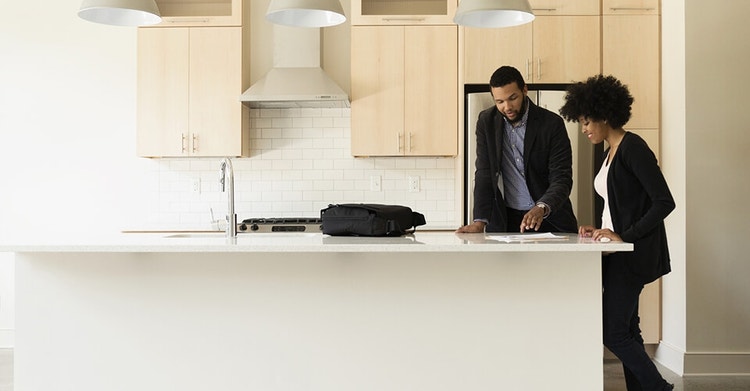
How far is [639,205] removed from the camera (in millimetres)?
2928

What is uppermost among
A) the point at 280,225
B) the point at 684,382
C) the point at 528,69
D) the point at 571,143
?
the point at 528,69

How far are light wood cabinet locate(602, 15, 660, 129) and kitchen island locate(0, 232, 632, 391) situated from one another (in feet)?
7.66

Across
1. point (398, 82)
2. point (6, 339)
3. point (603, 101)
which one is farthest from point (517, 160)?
point (6, 339)

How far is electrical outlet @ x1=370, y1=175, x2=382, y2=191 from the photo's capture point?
5.36 meters

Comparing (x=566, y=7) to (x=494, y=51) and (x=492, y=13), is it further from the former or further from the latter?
(x=492, y=13)

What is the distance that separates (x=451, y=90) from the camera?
500cm

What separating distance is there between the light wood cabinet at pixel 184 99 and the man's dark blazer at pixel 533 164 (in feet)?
6.75

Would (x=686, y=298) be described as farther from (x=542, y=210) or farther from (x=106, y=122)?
(x=106, y=122)

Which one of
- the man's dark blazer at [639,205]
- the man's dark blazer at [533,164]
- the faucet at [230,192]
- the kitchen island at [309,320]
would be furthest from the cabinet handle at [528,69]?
the faucet at [230,192]

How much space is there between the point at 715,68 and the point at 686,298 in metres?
1.44

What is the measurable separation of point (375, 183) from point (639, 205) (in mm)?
2690

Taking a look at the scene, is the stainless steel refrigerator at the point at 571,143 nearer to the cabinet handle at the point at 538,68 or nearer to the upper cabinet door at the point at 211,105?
the cabinet handle at the point at 538,68

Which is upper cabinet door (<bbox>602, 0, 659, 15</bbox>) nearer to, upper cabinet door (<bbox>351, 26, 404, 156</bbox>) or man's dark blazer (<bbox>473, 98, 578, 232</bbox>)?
upper cabinet door (<bbox>351, 26, 404, 156</bbox>)

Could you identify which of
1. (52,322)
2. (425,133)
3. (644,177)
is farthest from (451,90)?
(52,322)
